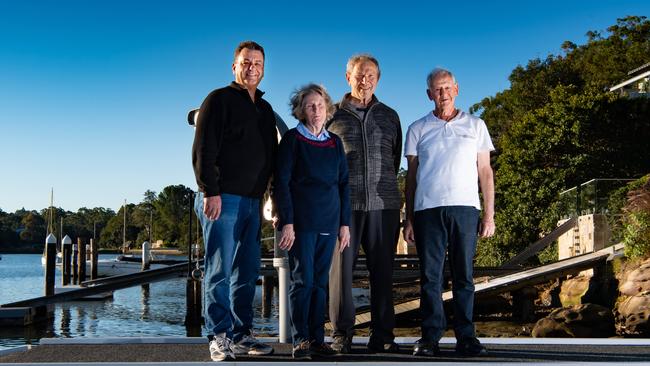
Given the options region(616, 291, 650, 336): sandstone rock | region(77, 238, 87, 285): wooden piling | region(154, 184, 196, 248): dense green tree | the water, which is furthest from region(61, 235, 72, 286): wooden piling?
region(154, 184, 196, 248): dense green tree

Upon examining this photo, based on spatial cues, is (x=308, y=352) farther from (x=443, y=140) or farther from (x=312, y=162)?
(x=443, y=140)

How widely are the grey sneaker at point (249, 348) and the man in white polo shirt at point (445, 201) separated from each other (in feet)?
3.40

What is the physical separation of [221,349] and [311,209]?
3.54 ft

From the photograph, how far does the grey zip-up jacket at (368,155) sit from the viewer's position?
17.3 feet

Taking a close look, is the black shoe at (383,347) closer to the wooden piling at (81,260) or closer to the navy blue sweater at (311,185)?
the navy blue sweater at (311,185)

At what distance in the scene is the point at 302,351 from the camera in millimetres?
5008

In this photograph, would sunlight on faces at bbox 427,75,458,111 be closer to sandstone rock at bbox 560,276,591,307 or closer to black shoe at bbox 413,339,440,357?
black shoe at bbox 413,339,440,357

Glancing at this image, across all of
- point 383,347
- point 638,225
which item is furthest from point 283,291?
point 638,225

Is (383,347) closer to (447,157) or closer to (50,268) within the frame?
(447,157)

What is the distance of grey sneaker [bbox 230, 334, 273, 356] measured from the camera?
17.1 feet

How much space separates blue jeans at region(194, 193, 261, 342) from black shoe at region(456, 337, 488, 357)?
148 cm

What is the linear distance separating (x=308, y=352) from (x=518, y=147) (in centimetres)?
2620

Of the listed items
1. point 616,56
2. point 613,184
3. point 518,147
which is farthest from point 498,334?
point 616,56

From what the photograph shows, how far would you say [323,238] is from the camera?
199 inches
